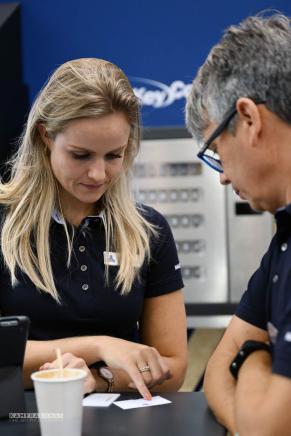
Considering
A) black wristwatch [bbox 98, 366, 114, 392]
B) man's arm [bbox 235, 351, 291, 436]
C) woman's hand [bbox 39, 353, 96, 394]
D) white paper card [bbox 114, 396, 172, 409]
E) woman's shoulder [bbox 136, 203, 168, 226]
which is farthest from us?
woman's shoulder [bbox 136, 203, 168, 226]

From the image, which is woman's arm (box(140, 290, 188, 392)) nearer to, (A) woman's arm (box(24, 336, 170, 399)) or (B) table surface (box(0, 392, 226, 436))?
(A) woman's arm (box(24, 336, 170, 399))

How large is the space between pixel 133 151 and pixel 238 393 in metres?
1.02

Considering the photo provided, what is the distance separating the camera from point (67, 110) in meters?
2.16

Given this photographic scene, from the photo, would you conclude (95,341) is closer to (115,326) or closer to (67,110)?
(115,326)

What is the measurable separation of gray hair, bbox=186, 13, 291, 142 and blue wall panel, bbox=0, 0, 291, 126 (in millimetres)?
2572

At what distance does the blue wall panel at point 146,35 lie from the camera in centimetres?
420

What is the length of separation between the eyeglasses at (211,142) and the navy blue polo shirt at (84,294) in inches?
26.0

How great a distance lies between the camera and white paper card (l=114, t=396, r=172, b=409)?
179cm

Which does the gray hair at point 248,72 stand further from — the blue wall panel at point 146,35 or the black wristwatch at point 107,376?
the blue wall panel at point 146,35

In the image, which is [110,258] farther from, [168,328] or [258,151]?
[258,151]

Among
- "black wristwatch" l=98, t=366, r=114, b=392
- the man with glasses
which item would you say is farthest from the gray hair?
"black wristwatch" l=98, t=366, r=114, b=392

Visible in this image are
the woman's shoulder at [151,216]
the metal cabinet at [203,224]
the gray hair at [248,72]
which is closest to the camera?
the gray hair at [248,72]

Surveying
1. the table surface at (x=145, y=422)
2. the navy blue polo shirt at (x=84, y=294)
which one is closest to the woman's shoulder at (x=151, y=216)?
the navy blue polo shirt at (x=84, y=294)

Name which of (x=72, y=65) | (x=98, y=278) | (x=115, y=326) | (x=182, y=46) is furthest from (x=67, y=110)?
(x=182, y=46)
